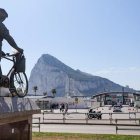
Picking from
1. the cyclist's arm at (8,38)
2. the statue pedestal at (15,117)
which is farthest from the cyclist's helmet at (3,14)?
the statue pedestal at (15,117)

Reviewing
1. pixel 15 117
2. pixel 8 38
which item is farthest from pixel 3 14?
pixel 15 117

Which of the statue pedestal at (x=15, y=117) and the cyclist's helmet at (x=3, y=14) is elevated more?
the cyclist's helmet at (x=3, y=14)

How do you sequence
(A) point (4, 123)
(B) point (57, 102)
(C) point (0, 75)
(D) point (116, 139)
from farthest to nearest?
(B) point (57, 102), (D) point (116, 139), (C) point (0, 75), (A) point (4, 123)

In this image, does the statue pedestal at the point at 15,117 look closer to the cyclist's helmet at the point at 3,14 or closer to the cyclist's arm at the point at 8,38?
the cyclist's arm at the point at 8,38

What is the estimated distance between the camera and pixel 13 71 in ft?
39.6

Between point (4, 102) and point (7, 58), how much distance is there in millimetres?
2170

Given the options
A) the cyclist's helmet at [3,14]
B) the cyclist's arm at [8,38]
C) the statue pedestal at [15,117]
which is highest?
the cyclist's helmet at [3,14]

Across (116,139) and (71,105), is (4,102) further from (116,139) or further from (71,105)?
(71,105)

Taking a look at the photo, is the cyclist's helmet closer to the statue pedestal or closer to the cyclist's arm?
the cyclist's arm

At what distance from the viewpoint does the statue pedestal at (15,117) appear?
10.1 metres

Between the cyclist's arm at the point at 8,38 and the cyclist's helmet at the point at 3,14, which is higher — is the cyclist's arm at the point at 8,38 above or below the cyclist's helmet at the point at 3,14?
below

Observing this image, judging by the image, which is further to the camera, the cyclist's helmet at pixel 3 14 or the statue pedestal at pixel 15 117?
the cyclist's helmet at pixel 3 14

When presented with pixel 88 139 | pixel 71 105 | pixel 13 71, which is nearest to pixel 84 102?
pixel 71 105

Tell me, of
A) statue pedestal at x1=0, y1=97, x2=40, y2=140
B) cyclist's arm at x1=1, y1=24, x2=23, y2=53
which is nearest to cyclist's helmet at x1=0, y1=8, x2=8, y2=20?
cyclist's arm at x1=1, y1=24, x2=23, y2=53
